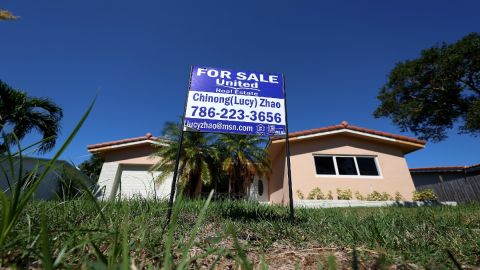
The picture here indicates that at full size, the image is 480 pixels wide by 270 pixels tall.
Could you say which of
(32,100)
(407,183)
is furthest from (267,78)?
(32,100)

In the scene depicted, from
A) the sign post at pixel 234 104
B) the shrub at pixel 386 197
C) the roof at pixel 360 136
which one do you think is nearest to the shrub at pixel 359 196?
the shrub at pixel 386 197

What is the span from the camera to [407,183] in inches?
463

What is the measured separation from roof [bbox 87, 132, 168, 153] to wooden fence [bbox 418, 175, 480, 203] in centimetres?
1875

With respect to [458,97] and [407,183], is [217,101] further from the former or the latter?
[458,97]

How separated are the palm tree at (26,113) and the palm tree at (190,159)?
18.6 ft

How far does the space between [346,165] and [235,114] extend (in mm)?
10764

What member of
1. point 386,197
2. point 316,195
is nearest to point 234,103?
point 316,195

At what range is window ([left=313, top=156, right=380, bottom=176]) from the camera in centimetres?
1202

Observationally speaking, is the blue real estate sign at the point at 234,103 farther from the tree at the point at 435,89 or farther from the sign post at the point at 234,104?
the tree at the point at 435,89

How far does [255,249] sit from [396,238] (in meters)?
1.12

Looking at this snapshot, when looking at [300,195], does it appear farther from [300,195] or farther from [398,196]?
[398,196]

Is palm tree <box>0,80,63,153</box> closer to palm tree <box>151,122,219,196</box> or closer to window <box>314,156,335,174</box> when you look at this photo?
palm tree <box>151,122,219,196</box>

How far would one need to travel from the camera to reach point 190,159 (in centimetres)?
1379

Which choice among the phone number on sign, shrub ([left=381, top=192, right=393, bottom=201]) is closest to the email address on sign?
the phone number on sign
